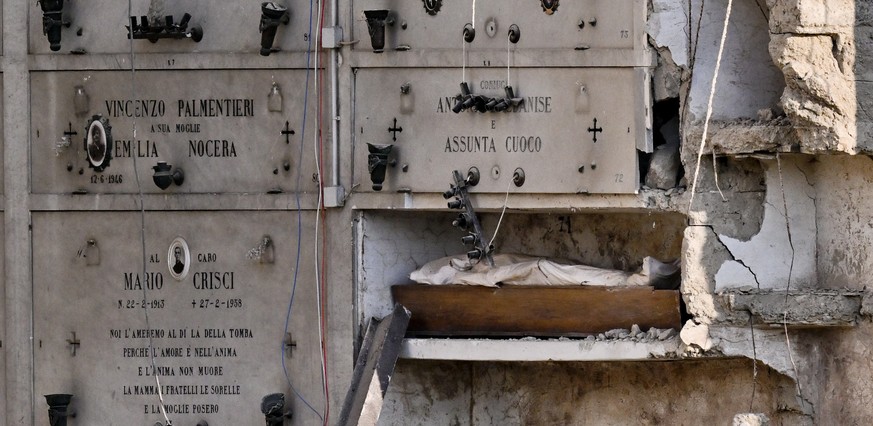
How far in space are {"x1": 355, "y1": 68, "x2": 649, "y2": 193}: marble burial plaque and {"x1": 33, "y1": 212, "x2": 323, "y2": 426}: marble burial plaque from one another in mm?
858

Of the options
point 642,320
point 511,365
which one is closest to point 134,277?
point 511,365

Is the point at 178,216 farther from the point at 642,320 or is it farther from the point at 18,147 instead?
the point at 642,320

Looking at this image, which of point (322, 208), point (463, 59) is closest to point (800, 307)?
point (463, 59)

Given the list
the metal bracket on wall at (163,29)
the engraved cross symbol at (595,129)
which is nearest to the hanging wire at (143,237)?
the metal bracket on wall at (163,29)

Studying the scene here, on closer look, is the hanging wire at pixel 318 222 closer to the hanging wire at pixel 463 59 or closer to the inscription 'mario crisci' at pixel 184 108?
the inscription 'mario crisci' at pixel 184 108

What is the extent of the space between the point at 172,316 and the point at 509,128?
8.59ft

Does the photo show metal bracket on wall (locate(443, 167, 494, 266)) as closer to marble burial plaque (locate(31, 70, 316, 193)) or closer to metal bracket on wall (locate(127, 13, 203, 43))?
marble burial plaque (locate(31, 70, 316, 193))

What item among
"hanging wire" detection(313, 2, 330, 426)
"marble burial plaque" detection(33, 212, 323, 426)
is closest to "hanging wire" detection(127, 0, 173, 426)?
"marble burial plaque" detection(33, 212, 323, 426)

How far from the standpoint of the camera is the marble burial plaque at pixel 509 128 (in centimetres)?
967

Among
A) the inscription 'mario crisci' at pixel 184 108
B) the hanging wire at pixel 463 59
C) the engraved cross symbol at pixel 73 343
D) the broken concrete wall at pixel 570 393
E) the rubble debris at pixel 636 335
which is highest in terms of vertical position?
the hanging wire at pixel 463 59

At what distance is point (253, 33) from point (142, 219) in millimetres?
1473

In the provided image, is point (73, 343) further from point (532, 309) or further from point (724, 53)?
point (724, 53)

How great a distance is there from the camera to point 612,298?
9.69m

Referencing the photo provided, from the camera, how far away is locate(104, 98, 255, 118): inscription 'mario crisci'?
10172mm
